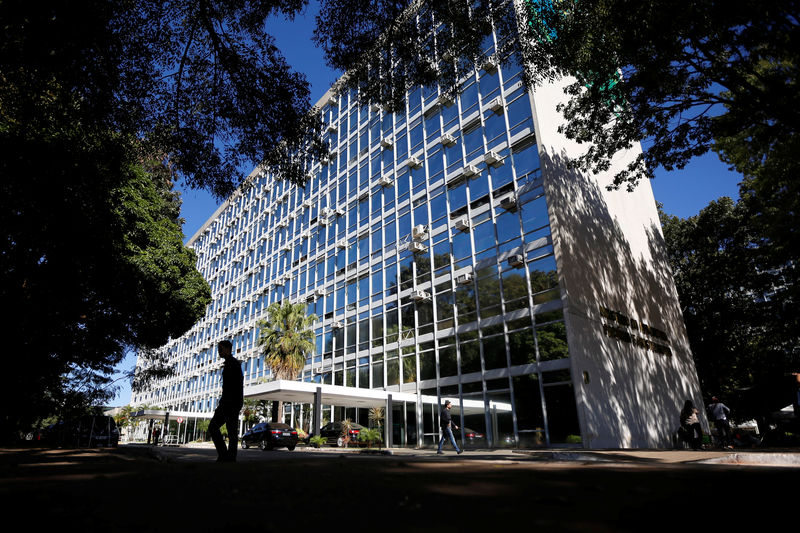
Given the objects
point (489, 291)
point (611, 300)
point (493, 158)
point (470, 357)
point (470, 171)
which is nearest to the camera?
point (611, 300)

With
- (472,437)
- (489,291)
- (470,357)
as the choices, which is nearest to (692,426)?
(472,437)

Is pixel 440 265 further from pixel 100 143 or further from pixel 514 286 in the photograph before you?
pixel 100 143

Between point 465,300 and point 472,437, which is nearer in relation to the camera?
point 472,437

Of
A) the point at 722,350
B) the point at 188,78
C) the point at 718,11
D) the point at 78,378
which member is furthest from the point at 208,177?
the point at 722,350

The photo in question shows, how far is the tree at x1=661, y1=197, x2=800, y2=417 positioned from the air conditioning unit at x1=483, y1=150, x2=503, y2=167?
10.8 m

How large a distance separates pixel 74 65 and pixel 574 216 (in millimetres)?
19199

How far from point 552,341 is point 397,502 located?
56.3ft

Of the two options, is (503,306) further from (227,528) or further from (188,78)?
(227,528)

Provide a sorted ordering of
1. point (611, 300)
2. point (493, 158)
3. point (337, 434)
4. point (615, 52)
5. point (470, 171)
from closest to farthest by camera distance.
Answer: point (615, 52), point (611, 300), point (493, 158), point (337, 434), point (470, 171)

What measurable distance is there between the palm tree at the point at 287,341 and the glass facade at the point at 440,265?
1.88 metres

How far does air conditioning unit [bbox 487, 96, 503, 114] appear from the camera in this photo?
2274 cm

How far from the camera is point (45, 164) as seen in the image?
35.4ft

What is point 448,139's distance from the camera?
2511cm

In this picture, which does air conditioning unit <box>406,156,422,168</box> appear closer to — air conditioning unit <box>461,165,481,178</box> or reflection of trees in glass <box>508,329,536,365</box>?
air conditioning unit <box>461,165,481,178</box>
